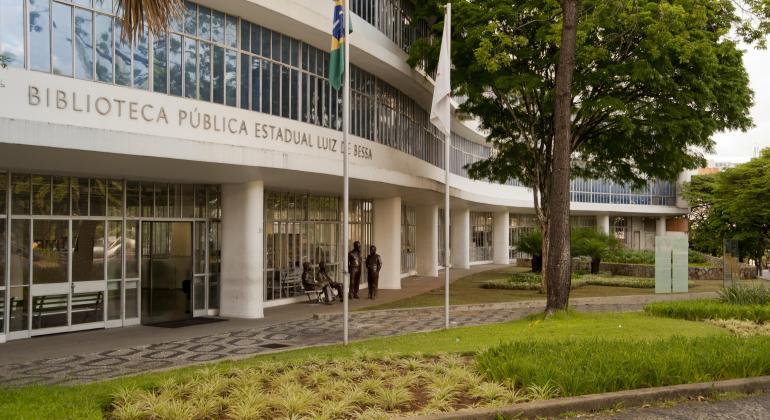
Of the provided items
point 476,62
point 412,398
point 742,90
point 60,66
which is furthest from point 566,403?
point 742,90

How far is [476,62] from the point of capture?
21.8 metres

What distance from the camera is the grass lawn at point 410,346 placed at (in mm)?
7246

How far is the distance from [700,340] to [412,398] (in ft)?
15.9

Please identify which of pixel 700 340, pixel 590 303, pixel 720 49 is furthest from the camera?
pixel 590 303

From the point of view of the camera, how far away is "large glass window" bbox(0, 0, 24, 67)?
11664 mm

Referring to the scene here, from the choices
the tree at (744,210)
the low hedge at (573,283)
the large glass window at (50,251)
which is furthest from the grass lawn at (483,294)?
the tree at (744,210)

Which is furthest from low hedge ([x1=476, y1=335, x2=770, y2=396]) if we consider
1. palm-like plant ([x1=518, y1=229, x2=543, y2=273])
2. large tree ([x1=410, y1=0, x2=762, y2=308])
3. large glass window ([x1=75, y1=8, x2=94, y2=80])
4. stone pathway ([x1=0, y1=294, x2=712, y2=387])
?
palm-like plant ([x1=518, y1=229, x2=543, y2=273])

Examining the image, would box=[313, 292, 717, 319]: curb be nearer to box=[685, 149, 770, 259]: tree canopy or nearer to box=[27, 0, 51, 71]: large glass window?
box=[27, 0, 51, 71]: large glass window

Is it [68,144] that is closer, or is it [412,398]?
[412,398]

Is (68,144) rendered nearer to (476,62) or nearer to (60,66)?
(60,66)

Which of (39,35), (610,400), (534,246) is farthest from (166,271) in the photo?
(534,246)

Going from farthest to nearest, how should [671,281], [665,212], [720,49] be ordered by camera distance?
[665,212], [671,281], [720,49]

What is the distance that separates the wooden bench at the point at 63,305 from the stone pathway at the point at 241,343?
2736 millimetres

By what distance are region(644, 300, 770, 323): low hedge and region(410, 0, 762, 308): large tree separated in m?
5.62
